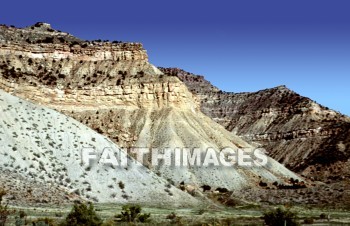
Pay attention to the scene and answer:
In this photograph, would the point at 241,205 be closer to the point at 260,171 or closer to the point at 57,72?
the point at 260,171

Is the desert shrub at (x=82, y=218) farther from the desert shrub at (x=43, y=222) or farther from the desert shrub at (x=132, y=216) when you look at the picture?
the desert shrub at (x=132, y=216)

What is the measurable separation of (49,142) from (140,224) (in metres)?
24.2

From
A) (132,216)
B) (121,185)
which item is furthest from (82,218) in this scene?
(121,185)

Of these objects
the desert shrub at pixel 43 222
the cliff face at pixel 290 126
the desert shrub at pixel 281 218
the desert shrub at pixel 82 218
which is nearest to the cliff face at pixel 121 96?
the cliff face at pixel 290 126

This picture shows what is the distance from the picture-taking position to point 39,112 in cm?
5869

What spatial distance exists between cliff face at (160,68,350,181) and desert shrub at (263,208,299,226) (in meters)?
73.2

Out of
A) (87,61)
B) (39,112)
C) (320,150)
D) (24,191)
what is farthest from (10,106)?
(320,150)

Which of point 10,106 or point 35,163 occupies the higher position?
point 10,106

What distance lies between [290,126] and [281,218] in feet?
330

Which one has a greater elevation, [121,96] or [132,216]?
[121,96]

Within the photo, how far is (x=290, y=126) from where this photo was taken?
433ft

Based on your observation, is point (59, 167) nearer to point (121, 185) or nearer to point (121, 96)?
point (121, 185)

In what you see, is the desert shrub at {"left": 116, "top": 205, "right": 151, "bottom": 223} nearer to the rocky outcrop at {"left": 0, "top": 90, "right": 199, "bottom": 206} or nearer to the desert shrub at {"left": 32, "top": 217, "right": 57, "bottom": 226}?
the desert shrub at {"left": 32, "top": 217, "right": 57, "bottom": 226}

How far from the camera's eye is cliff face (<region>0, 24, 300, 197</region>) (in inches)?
2948
